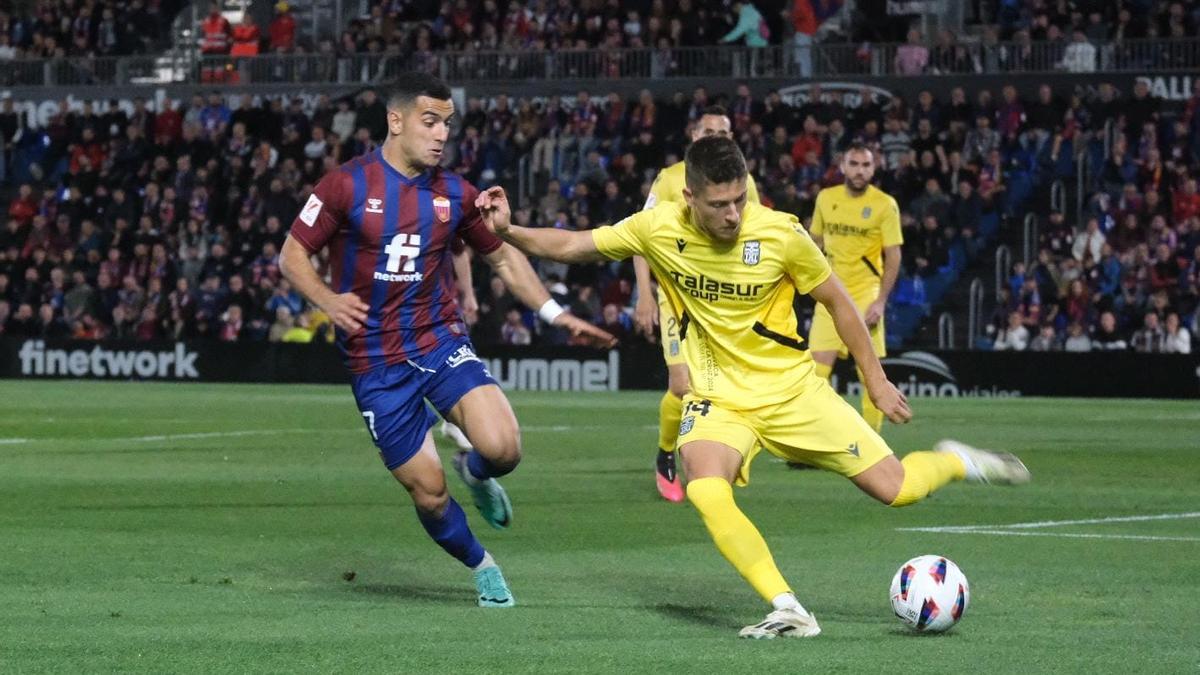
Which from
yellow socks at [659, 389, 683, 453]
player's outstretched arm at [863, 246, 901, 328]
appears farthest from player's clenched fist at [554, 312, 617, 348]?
player's outstretched arm at [863, 246, 901, 328]

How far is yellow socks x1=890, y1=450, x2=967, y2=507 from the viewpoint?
800cm

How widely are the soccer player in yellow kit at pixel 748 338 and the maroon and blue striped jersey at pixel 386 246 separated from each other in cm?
69

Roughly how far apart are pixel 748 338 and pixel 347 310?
5.47ft

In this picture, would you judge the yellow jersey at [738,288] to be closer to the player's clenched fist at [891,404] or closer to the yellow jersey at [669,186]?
the player's clenched fist at [891,404]

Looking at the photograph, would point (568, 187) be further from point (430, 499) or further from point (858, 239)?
point (430, 499)

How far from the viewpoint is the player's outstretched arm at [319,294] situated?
8.30 metres

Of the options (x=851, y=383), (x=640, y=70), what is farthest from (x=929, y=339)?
(x=640, y=70)

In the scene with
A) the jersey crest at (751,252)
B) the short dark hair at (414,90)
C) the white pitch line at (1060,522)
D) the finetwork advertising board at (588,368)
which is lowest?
the finetwork advertising board at (588,368)

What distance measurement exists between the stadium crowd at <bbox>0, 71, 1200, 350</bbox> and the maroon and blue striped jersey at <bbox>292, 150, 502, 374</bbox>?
19.8 m

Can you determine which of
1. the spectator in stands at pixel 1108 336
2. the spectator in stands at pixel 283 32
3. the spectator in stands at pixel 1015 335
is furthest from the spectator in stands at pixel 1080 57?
the spectator in stands at pixel 283 32

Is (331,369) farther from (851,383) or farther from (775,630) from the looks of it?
(775,630)

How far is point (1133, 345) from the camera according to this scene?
27.1 metres

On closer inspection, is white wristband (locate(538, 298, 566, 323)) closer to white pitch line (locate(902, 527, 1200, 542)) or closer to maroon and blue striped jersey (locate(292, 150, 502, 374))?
maroon and blue striped jersey (locate(292, 150, 502, 374))

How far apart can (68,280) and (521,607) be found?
27917 millimetres
